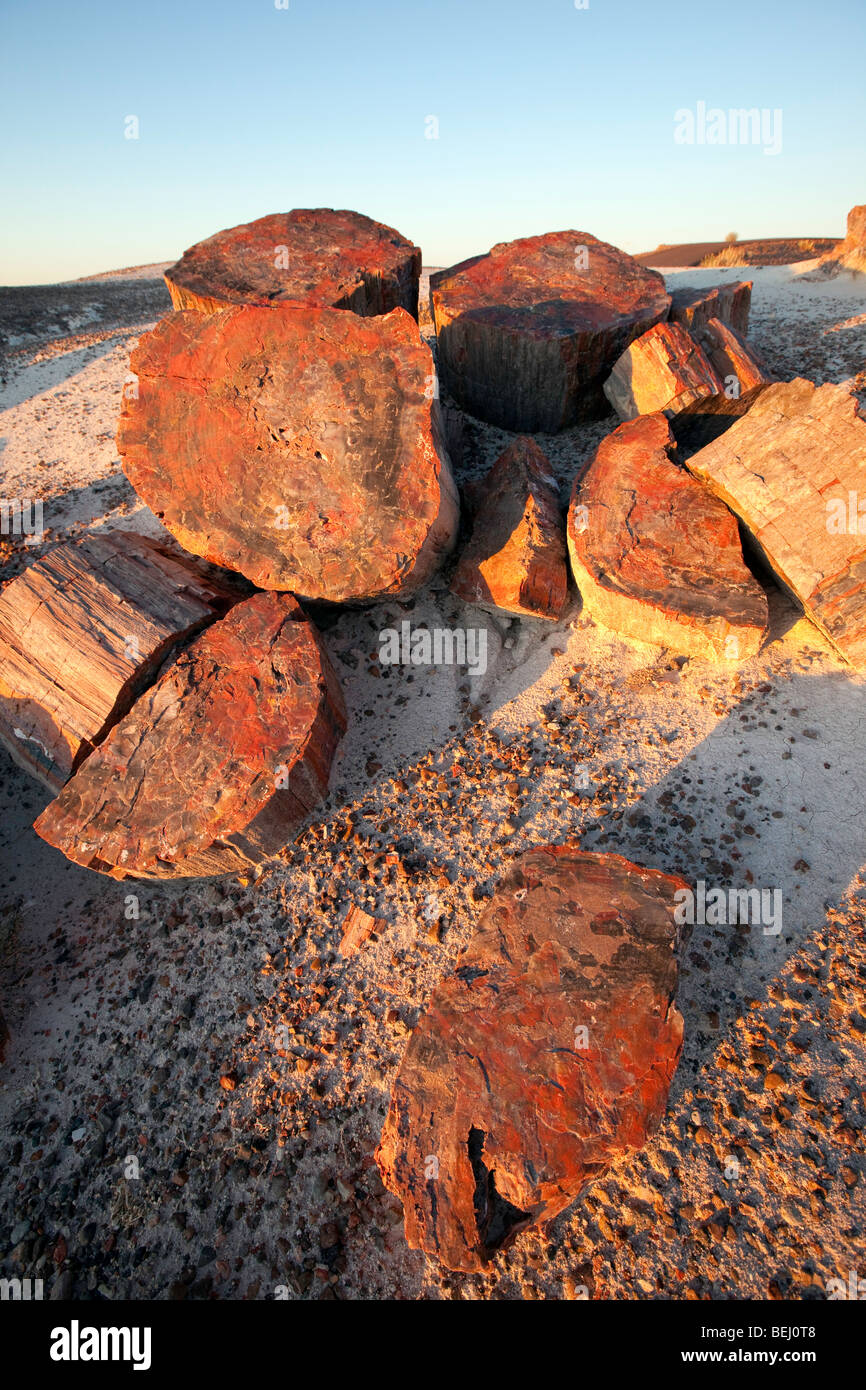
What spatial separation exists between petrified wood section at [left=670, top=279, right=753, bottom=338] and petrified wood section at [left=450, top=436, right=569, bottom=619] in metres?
1.92

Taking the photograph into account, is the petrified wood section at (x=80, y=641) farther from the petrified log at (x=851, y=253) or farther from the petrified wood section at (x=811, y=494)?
the petrified log at (x=851, y=253)

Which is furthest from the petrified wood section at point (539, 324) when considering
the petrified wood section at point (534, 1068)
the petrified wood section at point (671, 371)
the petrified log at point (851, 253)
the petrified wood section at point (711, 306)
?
the petrified log at point (851, 253)

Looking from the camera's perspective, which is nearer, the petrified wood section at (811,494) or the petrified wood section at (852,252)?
the petrified wood section at (811,494)

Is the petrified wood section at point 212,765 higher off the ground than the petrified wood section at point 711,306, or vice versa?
the petrified wood section at point 711,306

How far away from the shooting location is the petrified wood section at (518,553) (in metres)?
3.51

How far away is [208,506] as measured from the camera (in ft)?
11.1

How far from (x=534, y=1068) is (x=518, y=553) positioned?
2.48 meters

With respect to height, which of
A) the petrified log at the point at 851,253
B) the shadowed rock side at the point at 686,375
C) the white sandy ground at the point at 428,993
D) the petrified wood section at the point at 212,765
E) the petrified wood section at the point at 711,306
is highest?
the petrified log at the point at 851,253

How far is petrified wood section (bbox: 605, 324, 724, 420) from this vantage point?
149 inches

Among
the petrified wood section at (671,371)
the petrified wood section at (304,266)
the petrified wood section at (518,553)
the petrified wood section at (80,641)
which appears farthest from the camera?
the petrified wood section at (304,266)

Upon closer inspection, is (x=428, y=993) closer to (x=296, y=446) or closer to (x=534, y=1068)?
(x=534, y=1068)

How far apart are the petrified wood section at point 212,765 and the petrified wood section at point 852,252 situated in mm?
8746

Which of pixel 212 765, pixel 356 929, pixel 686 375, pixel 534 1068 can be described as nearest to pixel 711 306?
pixel 686 375
